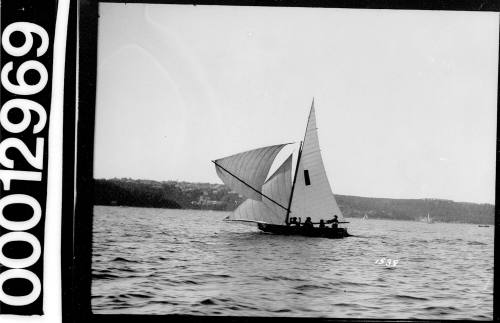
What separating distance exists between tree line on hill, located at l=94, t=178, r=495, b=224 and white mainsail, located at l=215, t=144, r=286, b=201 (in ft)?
0.48

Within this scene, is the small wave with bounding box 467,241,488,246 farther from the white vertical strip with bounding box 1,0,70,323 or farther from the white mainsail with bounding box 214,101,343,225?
the white vertical strip with bounding box 1,0,70,323

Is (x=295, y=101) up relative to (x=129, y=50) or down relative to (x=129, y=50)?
Answer: down

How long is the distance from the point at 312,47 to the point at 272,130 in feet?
3.03

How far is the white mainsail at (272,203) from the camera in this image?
5789 mm

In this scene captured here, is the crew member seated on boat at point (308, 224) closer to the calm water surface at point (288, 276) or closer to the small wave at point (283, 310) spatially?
the calm water surface at point (288, 276)

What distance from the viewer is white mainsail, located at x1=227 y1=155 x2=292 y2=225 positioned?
5789mm

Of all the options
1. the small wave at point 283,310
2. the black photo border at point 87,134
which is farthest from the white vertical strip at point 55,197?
the small wave at point 283,310

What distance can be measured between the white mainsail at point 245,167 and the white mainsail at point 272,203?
0.16m

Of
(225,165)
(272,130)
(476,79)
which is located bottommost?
(225,165)

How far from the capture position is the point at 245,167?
5598mm

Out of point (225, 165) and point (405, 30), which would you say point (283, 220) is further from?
point (405, 30)

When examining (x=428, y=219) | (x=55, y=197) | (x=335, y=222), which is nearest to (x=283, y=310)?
(x=335, y=222)

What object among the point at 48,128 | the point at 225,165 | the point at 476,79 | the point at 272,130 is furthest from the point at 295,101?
the point at 48,128

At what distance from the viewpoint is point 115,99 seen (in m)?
4.82
